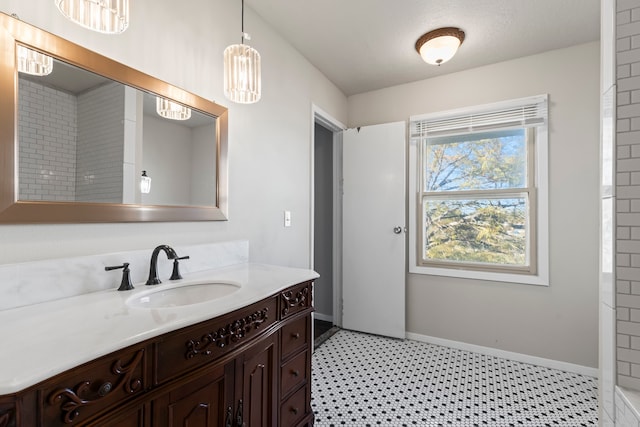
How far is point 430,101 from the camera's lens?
2.89 m

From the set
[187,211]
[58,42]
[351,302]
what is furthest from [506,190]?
[58,42]

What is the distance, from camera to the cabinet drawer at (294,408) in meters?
1.36

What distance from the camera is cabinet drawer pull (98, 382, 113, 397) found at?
692mm

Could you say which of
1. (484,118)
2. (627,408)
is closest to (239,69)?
(627,408)

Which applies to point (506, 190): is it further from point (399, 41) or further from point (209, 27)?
point (209, 27)

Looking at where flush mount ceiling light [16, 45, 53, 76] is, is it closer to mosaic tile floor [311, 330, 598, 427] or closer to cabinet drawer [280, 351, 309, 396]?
cabinet drawer [280, 351, 309, 396]

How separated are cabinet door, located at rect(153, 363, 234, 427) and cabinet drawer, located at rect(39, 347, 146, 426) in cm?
11

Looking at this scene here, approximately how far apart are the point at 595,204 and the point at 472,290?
3.71 ft

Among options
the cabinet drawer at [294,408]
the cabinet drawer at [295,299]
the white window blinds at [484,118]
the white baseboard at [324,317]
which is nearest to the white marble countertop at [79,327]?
the cabinet drawer at [295,299]

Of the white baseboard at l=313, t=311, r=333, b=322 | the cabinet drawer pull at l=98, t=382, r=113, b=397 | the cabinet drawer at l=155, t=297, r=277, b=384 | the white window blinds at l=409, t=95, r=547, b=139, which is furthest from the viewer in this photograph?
the white baseboard at l=313, t=311, r=333, b=322

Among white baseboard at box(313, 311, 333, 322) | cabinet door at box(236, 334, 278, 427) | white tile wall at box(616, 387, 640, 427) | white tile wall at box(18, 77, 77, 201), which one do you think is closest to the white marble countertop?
cabinet door at box(236, 334, 278, 427)

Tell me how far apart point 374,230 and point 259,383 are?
2055mm

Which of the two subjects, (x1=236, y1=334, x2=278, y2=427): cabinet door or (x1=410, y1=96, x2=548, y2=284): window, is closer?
(x1=236, y1=334, x2=278, y2=427): cabinet door

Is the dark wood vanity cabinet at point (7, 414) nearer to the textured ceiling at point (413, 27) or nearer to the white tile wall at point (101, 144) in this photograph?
the white tile wall at point (101, 144)
